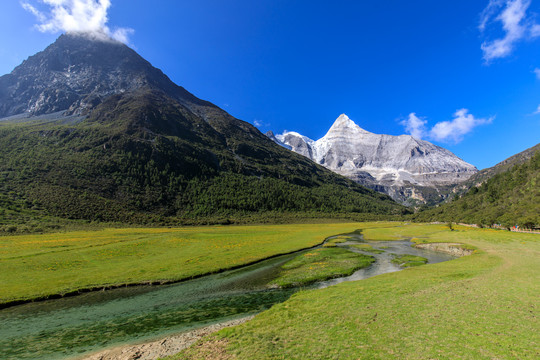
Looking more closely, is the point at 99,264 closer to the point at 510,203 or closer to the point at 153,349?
the point at 153,349

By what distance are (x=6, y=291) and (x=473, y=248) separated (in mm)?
78377

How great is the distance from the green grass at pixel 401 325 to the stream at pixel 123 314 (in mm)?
5886

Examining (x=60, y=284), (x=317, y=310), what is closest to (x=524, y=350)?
(x=317, y=310)

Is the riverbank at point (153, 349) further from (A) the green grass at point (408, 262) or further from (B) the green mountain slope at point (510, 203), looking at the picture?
(B) the green mountain slope at point (510, 203)

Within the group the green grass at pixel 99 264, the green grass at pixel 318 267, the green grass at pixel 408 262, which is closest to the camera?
the green grass at pixel 99 264

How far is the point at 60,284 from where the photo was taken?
102 feet

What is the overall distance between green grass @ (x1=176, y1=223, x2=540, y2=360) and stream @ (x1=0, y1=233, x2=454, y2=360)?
589 centimetres

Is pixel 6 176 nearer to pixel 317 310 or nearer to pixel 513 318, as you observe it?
pixel 317 310

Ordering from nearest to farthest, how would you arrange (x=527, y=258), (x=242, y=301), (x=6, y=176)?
(x=242, y=301)
(x=527, y=258)
(x=6, y=176)

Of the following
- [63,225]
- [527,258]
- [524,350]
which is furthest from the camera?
[63,225]

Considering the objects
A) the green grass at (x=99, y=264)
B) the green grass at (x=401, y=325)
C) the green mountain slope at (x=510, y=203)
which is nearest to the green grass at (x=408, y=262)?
the green grass at (x=401, y=325)

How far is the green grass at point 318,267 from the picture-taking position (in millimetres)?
33844

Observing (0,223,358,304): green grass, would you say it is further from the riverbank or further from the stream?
the riverbank

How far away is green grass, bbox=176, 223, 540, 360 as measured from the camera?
1191 cm
